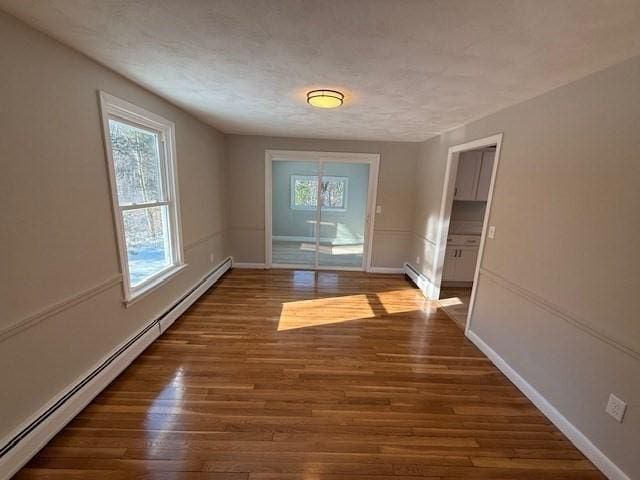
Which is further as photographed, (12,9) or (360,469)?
(360,469)

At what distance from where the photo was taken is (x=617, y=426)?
1.45 meters

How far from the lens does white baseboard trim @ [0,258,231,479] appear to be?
4.39 feet

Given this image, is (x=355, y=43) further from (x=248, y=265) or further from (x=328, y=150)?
(x=248, y=265)

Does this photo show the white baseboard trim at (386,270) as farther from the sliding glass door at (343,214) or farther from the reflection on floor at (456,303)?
the reflection on floor at (456,303)

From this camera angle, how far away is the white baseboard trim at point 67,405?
1338 millimetres

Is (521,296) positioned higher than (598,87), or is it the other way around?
(598,87)

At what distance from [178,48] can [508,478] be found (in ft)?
10.0

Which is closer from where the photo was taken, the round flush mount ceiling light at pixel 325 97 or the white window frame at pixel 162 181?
the white window frame at pixel 162 181

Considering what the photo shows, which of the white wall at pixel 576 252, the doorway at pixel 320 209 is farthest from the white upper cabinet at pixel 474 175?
the white wall at pixel 576 252

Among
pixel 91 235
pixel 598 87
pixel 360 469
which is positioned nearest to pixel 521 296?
pixel 598 87

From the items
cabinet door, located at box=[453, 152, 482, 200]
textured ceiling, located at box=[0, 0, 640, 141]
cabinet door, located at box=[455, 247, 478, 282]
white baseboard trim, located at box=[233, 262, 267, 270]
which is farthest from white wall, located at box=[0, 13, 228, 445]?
cabinet door, located at box=[455, 247, 478, 282]

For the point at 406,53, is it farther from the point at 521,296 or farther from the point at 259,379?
the point at 259,379

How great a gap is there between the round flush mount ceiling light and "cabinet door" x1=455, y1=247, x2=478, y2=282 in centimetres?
304

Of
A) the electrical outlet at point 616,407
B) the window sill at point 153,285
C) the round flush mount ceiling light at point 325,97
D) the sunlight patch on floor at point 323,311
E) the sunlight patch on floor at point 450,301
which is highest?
the round flush mount ceiling light at point 325,97
